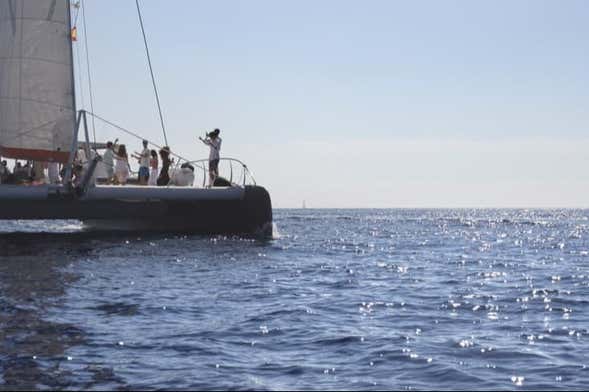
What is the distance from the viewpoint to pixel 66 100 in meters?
27.5

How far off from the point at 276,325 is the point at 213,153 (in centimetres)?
1723

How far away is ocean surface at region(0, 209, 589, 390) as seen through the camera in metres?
8.40

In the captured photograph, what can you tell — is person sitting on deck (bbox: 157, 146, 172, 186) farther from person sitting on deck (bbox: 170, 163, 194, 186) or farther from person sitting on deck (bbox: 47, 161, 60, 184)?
person sitting on deck (bbox: 47, 161, 60, 184)

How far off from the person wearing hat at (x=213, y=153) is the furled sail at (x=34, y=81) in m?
4.76

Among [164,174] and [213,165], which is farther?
[164,174]

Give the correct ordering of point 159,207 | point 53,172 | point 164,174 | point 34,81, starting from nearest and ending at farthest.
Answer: point 34,81 → point 53,172 → point 159,207 → point 164,174

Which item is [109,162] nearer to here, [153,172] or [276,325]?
[153,172]

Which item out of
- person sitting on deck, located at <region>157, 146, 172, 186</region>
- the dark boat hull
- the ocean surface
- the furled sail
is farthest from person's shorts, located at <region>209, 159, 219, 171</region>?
the ocean surface

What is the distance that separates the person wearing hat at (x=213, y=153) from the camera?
27.6 meters

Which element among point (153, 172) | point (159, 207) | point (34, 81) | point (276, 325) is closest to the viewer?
point (276, 325)

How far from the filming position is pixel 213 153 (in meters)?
28.3

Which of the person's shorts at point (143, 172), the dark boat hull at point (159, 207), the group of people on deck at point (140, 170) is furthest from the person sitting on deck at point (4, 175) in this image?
the person's shorts at point (143, 172)

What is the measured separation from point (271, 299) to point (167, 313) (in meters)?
2.69

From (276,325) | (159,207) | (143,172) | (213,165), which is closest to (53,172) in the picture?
(143,172)
